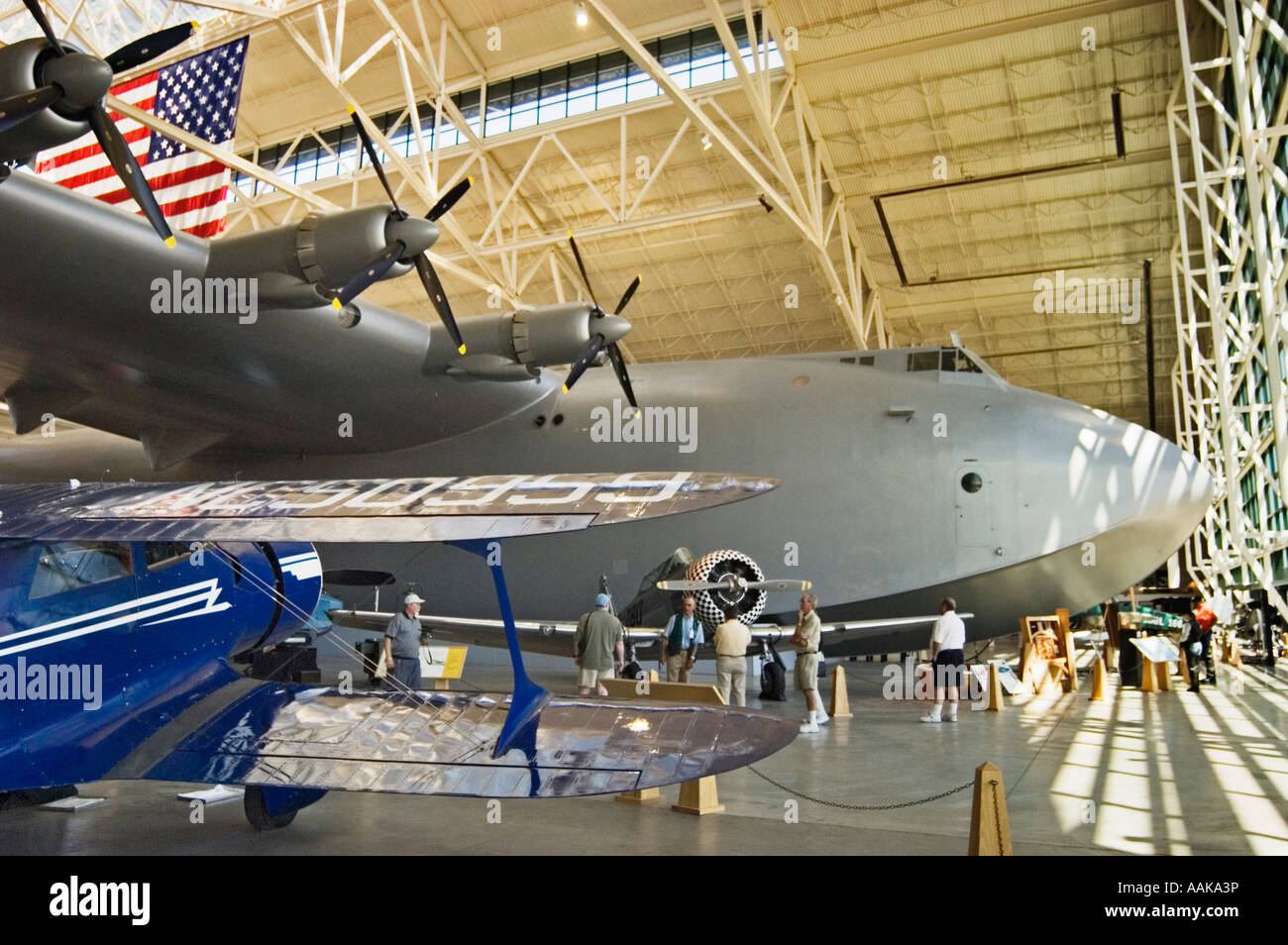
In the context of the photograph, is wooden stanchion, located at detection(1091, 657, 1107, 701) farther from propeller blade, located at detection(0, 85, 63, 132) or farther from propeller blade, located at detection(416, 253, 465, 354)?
propeller blade, located at detection(0, 85, 63, 132)

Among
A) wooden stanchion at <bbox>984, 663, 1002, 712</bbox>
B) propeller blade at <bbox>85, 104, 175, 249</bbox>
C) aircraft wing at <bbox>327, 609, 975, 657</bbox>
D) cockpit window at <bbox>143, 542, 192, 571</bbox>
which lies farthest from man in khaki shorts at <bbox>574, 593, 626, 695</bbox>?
propeller blade at <bbox>85, 104, 175, 249</bbox>

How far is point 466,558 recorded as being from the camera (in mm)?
15672

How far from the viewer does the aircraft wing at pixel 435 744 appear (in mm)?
4680

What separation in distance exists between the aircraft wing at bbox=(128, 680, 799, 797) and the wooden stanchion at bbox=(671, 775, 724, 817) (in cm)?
91

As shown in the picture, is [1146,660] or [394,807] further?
[1146,660]

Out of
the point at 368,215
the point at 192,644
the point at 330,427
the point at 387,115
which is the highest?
the point at 387,115

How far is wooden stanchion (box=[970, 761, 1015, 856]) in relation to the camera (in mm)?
4434

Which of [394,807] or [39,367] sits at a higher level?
[39,367]

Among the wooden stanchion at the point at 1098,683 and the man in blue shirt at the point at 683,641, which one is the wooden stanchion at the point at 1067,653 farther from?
the man in blue shirt at the point at 683,641

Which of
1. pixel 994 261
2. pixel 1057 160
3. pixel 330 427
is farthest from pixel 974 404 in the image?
pixel 994 261

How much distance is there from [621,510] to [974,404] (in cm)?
1125

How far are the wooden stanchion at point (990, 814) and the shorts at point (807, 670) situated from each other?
20.7 feet

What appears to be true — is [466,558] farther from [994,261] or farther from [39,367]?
[994,261]

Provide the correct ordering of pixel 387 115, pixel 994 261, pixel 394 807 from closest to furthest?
1. pixel 394 807
2. pixel 387 115
3. pixel 994 261
